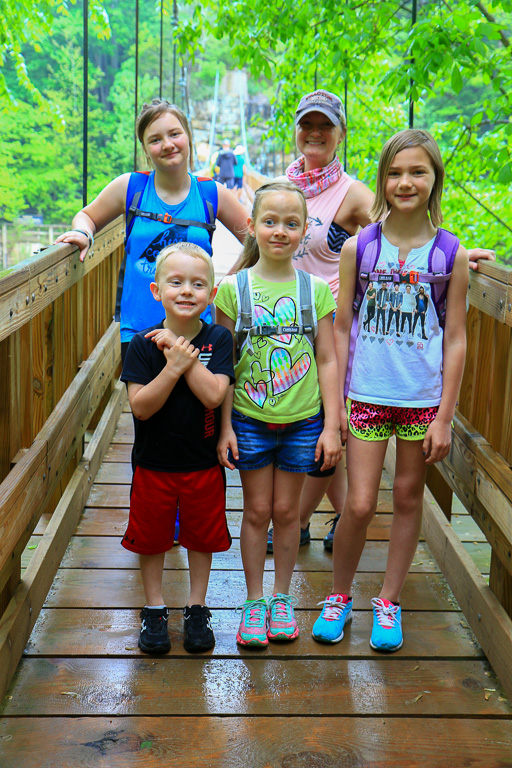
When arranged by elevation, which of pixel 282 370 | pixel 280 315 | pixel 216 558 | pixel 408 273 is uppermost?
pixel 408 273

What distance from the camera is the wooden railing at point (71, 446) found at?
192 centimetres

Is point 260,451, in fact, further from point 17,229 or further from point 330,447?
point 17,229

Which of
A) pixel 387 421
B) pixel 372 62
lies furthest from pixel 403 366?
pixel 372 62

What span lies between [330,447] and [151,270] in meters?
0.79

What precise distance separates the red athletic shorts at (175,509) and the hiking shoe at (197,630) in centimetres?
17

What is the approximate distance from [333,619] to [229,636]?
29 cm

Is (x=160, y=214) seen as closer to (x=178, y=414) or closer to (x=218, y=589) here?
(x=178, y=414)

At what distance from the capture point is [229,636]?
7.27 ft

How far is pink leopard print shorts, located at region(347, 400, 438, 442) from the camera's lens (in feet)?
6.72

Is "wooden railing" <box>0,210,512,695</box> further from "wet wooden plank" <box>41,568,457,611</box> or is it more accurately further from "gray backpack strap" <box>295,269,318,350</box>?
"gray backpack strap" <box>295,269,318,350</box>

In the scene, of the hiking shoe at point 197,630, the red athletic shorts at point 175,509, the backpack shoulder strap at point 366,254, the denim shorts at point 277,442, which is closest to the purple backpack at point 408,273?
the backpack shoulder strap at point 366,254

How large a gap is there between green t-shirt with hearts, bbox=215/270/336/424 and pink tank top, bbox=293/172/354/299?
47 cm

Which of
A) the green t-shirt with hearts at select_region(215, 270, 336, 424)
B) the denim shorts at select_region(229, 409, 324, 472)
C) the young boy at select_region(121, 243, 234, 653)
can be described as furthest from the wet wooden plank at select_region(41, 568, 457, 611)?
the green t-shirt with hearts at select_region(215, 270, 336, 424)

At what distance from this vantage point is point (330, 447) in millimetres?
2076
